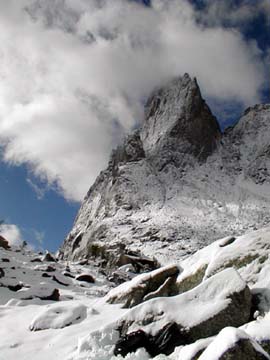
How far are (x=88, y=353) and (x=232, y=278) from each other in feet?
12.5

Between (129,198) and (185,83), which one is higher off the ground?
(185,83)

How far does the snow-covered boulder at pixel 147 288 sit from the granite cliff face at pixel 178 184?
56091mm

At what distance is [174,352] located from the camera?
30.1 ft

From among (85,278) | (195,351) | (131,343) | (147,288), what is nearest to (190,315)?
(131,343)

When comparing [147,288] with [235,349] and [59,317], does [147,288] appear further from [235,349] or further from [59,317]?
[235,349]

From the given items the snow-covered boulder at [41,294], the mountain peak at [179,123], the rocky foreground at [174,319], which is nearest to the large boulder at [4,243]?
the snow-covered boulder at [41,294]

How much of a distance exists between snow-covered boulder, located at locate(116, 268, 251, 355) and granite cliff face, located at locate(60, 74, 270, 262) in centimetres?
6097

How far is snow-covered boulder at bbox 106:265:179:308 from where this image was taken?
46.9 feet

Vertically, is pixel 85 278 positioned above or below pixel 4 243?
below

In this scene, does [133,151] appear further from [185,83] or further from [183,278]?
[183,278]

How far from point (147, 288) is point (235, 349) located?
7.92 metres

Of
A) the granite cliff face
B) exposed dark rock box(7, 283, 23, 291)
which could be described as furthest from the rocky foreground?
the granite cliff face

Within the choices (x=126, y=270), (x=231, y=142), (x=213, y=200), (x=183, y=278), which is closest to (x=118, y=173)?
(x=213, y=200)

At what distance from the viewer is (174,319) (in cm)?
982
